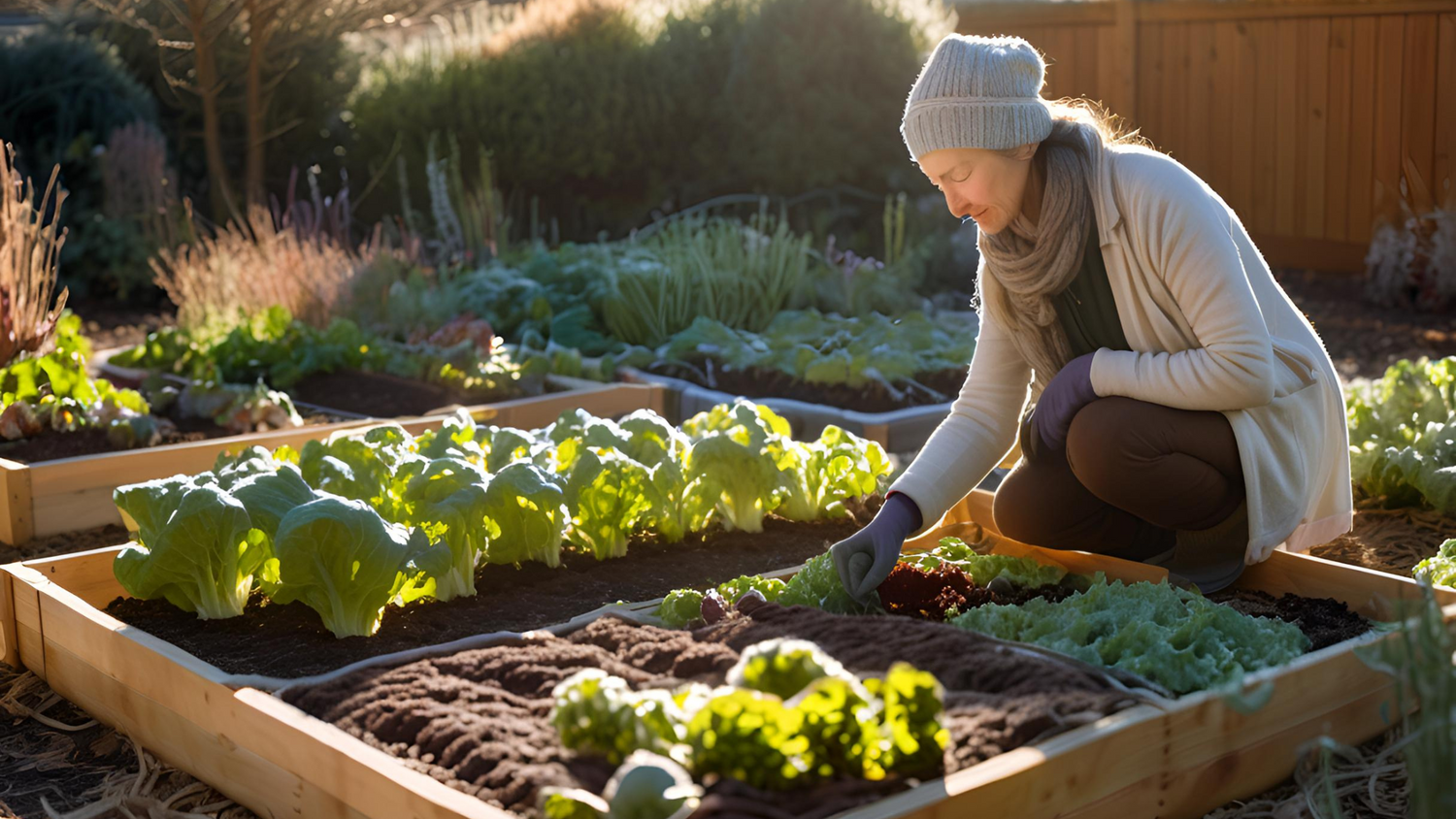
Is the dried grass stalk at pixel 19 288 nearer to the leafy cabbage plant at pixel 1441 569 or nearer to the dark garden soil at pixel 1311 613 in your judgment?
the dark garden soil at pixel 1311 613

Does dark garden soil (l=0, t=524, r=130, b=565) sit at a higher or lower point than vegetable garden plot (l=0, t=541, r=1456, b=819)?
lower

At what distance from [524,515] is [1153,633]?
4.39 feet

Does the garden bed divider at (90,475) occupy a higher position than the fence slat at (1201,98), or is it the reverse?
the fence slat at (1201,98)

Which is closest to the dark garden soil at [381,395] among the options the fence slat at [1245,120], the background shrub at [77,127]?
the background shrub at [77,127]

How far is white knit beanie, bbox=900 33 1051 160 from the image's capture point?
2.42 meters

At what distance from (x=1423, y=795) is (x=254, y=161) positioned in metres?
9.43

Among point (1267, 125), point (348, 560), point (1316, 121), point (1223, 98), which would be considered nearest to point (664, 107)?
point (1223, 98)

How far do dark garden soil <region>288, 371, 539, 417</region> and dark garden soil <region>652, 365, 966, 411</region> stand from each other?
861 mm

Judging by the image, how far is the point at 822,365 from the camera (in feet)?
17.1

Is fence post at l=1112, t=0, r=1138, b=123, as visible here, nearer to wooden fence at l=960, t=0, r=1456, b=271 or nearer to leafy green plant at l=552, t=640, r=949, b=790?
wooden fence at l=960, t=0, r=1456, b=271

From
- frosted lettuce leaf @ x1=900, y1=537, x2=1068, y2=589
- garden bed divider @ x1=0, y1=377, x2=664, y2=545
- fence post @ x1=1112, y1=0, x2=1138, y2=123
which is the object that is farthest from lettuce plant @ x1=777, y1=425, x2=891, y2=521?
fence post @ x1=1112, y1=0, x2=1138, y2=123

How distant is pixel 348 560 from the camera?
2.42 metres

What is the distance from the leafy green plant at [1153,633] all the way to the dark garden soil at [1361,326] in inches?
169

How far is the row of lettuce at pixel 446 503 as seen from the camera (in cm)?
247
